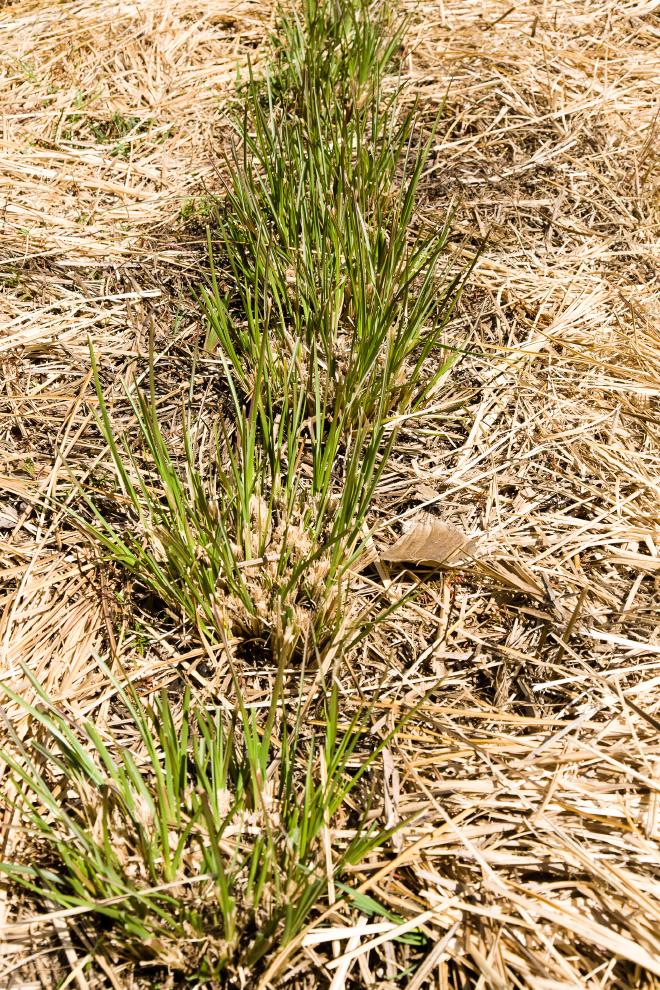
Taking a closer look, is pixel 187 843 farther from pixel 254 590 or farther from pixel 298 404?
pixel 298 404

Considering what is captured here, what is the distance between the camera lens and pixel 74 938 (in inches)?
40.4

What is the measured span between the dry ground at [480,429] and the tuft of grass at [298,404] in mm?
105

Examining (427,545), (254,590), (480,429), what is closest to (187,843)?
(254,590)

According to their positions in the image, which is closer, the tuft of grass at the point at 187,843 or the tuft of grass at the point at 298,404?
the tuft of grass at the point at 187,843

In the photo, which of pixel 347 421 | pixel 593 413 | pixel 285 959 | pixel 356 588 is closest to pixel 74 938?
pixel 285 959

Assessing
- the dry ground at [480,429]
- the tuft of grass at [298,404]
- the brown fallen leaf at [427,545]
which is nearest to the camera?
the dry ground at [480,429]

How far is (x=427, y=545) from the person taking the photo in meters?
1.40

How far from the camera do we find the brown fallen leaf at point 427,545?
140cm

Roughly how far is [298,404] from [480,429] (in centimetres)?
48

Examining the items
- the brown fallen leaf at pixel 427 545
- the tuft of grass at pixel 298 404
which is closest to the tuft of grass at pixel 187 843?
the tuft of grass at pixel 298 404

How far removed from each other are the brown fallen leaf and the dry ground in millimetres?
48

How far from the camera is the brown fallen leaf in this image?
1.40 m

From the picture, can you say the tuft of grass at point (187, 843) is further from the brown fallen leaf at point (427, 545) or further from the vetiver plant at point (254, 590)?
the brown fallen leaf at point (427, 545)

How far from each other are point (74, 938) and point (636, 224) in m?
2.01
